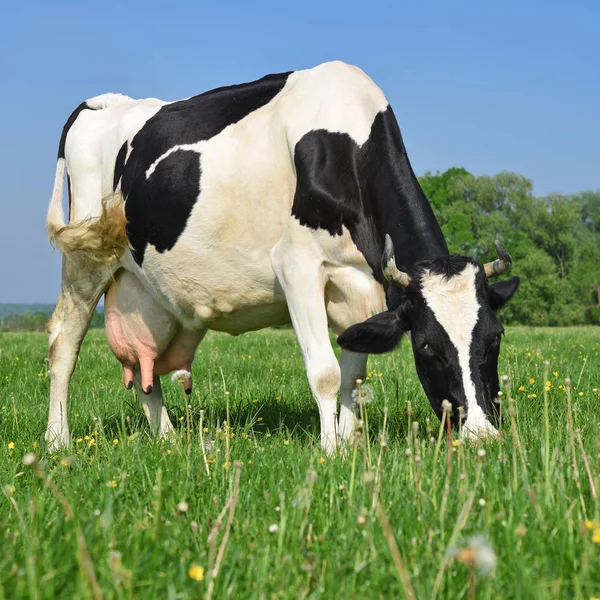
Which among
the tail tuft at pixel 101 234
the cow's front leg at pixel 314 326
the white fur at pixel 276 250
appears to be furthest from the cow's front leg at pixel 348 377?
the tail tuft at pixel 101 234

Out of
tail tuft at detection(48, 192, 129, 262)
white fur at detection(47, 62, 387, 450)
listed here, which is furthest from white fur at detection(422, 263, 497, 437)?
tail tuft at detection(48, 192, 129, 262)

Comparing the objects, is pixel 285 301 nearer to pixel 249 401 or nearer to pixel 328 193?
pixel 328 193

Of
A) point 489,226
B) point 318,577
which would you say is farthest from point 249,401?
point 489,226

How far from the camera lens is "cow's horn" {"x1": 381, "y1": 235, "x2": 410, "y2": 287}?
16.4 ft

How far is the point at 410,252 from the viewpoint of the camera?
5.44 metres

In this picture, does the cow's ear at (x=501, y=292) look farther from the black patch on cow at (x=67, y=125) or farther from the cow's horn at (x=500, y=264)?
the black patch on cow at (x=67, y=125)

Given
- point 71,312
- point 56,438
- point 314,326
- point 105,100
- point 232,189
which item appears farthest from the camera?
point 105,100

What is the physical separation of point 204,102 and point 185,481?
4324 mm

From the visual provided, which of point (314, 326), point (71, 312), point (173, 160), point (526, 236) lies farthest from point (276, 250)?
point (526, 236)

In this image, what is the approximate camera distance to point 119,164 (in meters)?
7.44

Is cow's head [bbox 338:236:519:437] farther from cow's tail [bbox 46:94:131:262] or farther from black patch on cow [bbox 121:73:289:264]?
cow's tail [bbox 46:94:131:262]

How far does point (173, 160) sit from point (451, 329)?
313 centimetres

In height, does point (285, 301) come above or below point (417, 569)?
above

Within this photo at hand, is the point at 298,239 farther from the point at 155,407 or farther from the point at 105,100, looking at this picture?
the point at 105,100
